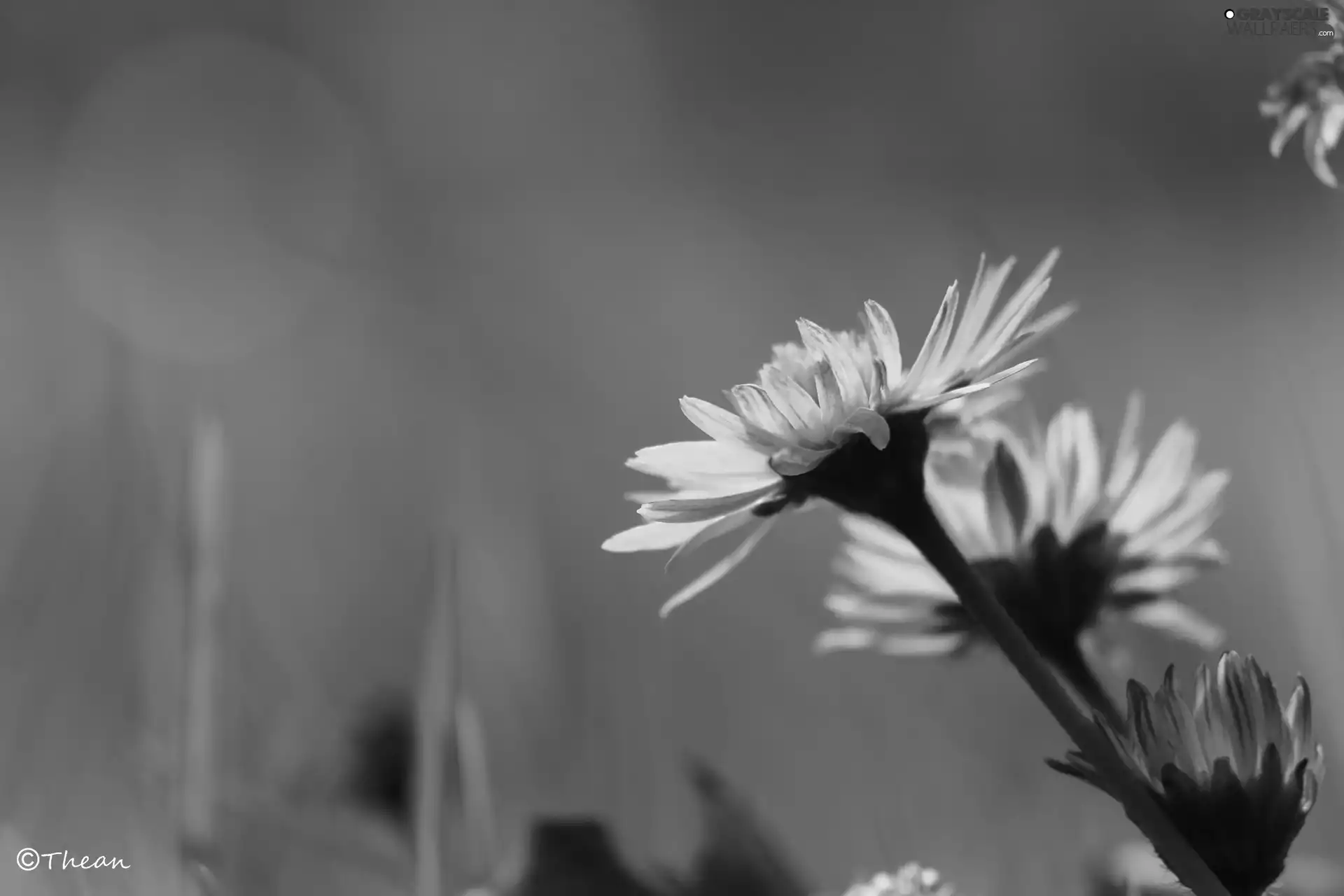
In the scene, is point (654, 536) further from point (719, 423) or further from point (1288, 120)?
point (1288, 120)

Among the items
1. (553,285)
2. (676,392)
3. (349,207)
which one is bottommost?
(676,392)

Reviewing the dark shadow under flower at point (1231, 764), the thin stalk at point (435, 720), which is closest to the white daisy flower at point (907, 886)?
the dark shadow under flower at point (1231, 764)

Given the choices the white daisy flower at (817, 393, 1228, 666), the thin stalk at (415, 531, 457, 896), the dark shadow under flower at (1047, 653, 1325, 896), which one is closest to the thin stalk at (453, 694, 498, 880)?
the thin stalk at (415, 531, 457, 896)

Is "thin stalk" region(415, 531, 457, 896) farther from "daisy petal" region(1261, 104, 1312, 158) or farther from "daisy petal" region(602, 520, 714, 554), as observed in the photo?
"daisy petal" region(1261, 104, 1312, 158)

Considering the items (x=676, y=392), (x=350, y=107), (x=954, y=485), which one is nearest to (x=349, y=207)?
(x=350, y=107)

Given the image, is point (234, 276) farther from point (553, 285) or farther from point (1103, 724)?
point (1103, 724)

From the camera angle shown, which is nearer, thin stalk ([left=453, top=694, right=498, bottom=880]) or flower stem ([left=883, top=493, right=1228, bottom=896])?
flower stem ([left=883, top=493, right=1228, bottom=896])
